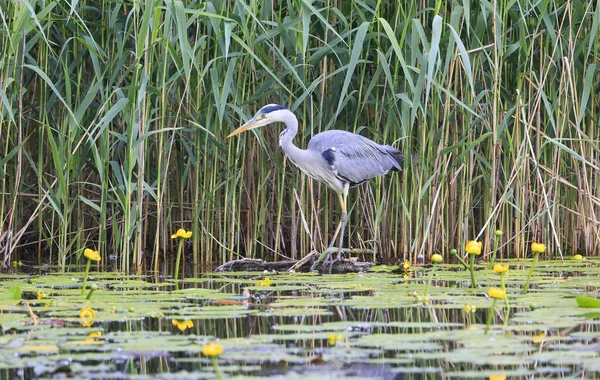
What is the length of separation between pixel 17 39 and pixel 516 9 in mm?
3503

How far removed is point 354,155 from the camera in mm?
6727

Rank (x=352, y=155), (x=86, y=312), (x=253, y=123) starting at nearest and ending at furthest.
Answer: (x=86, y=312) < (x=253, y=123) < (x=352, y=155)

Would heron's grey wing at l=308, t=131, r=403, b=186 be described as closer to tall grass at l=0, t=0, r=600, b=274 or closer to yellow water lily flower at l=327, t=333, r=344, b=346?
tall grass at l=0, t=0, r=600, b=274

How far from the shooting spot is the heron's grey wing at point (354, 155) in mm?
6633

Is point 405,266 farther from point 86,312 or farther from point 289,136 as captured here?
point 86,312

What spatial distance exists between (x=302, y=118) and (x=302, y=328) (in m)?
3.60

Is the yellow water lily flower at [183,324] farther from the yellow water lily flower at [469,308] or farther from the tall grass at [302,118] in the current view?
the tall grass at [302,118]

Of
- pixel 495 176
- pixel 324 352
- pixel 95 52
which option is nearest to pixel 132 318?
pixel 324 352

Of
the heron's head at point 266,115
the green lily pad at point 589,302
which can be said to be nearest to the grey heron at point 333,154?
the heron's head at point 266,115

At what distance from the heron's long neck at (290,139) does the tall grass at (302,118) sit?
6.7 inches

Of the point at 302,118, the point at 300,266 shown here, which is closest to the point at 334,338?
the point at 300,266

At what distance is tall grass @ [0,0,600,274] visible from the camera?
6328mm

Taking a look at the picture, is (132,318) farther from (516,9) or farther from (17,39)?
(516,9)

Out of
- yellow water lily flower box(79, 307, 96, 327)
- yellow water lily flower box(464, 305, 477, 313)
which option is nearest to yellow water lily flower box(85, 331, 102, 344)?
yellow water lily flower box(79, 307, 96, 327)
